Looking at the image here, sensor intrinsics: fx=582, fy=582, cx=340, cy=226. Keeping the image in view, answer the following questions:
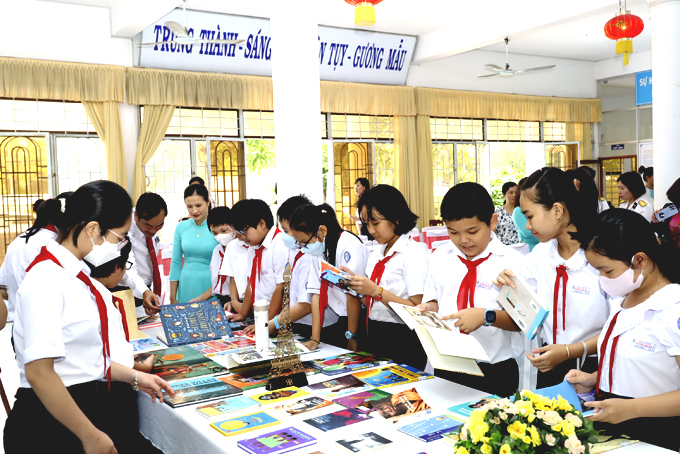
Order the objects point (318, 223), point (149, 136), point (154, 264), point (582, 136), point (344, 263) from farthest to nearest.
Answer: point (582, 136) < point (149, 136) < point (154, 264) < point (344, 263) < point (318, 223)

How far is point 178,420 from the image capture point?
1.84 metres

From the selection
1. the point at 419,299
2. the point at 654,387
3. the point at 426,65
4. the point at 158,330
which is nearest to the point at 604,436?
the point at 654,387

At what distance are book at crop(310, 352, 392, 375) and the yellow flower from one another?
3.76 feet

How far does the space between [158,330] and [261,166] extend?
737 cm

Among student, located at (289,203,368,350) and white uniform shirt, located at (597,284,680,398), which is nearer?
white uniform shirt, located at (597,284,680,398)

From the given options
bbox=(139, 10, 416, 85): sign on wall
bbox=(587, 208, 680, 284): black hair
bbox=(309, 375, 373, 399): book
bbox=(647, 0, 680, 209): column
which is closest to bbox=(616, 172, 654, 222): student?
bbox=(647, 0, 680, 209): column

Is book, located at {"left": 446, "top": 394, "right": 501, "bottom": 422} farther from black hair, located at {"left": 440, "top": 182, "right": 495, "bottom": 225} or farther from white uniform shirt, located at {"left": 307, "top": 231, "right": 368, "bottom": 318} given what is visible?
white uniform shirt, located at {"left": 307, "top": 231, "right": 368, "bottom": 318}

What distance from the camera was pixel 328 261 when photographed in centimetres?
288

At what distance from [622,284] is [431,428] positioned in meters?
0.67

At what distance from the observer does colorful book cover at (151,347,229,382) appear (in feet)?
7.50

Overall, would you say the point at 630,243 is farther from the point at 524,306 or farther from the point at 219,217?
the point at 219,217

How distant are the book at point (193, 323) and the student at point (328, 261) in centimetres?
52

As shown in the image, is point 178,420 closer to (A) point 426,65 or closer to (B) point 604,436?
(B) point 604,436

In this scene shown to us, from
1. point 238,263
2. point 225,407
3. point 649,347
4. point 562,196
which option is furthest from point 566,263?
point 238,263
